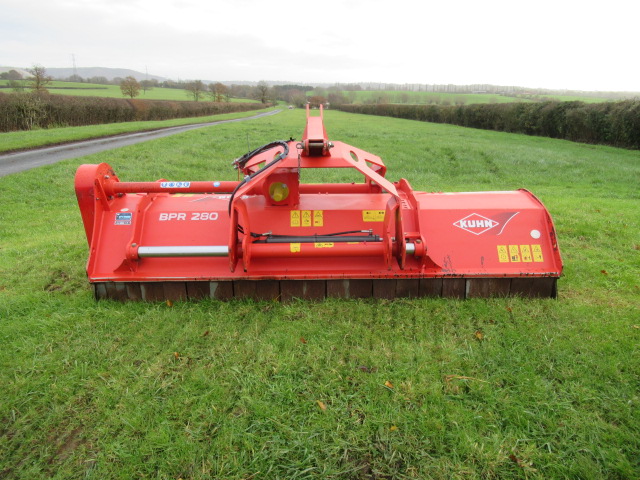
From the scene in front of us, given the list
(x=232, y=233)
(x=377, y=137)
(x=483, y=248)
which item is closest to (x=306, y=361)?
(x=232, y=233)

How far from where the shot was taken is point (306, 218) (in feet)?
14.0

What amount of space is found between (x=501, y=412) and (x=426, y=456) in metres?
0.67

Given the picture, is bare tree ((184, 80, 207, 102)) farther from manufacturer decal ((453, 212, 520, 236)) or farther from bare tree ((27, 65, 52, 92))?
manufacturer decal ((453, 212, 520, 236))

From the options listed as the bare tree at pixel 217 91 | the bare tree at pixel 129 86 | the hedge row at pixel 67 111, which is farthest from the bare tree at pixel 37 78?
the bare tree at pixel 217 91

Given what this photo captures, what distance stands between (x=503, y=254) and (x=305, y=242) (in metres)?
2.01

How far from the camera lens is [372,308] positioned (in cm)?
389

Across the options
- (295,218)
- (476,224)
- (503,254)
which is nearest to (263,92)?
(295,218)

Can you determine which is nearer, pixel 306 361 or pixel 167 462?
pixel 167 462

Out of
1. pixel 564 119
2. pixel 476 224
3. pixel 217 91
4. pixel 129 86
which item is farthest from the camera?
pixel 217 91

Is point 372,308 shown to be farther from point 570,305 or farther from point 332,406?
point 570,305

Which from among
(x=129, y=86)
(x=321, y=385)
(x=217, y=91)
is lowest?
(x=321, y=385)

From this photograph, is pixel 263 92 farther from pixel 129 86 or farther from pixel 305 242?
pixel 305 242

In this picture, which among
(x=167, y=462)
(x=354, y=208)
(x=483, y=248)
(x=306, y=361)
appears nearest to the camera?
(x=167, y=462)

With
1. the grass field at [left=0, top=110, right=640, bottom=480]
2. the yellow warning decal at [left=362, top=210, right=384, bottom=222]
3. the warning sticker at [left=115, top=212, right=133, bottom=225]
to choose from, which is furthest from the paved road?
the yellow warning decal at [left=362, top=210, right=384, bottom=222]
